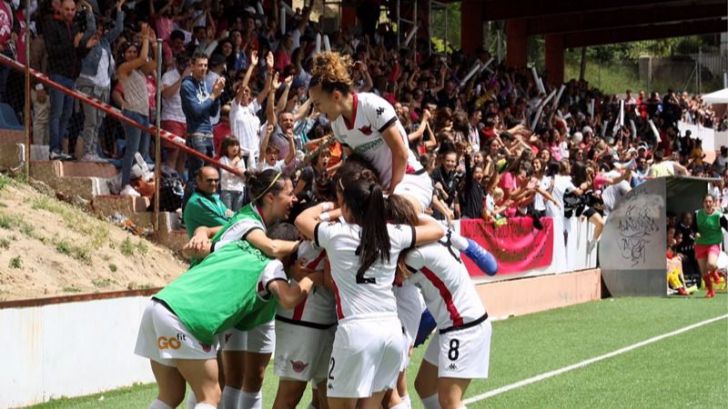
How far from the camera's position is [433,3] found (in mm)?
33531

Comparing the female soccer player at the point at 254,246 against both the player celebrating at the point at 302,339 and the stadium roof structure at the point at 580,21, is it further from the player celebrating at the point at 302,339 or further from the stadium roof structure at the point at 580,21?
the stadium roof structure at the point at 580,21

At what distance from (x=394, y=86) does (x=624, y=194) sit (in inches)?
189

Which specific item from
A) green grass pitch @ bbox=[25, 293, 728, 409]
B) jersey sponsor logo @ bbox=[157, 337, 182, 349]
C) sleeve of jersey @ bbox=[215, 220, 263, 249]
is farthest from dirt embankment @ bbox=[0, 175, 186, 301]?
jersey sponsor logo @ bbox=[157, 337, 182, 349]

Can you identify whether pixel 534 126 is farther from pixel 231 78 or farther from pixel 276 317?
pixel 276 317

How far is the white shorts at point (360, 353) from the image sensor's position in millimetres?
7109

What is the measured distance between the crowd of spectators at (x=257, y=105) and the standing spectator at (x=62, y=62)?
0.01 meters

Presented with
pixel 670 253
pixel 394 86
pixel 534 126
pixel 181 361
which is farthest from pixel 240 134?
pixel 534 126

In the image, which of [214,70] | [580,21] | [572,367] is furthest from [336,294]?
[580,21]

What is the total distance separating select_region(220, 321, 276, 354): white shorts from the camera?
823cm

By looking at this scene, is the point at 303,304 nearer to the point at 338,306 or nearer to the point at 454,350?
the point at 338,306

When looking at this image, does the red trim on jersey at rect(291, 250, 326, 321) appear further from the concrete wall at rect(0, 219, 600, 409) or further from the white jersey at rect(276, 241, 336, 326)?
the concrete wall at rect(0, 219, 600, 409)

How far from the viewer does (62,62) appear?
51.8 ft

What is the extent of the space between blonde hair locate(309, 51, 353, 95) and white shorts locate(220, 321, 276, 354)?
1.54 m

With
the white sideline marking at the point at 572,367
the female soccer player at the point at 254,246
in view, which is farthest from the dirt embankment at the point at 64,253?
the female soccer player at the point at 254,246
